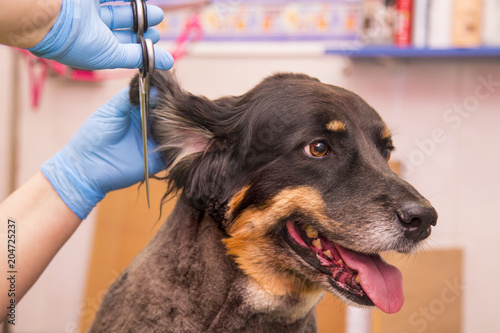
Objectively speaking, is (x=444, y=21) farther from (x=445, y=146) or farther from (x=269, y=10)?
(x=269, y=10)

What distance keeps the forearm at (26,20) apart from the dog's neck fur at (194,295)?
508 mm

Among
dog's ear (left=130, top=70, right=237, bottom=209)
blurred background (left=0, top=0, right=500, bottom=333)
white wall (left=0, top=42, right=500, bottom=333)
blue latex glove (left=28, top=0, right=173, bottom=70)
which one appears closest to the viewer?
blue latex glove (left=28, top=0, right=173, bottom=70)

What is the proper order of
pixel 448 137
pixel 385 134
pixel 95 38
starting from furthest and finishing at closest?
1. pixel 448 137
2. pixel 385 134
3. pixel 95 38

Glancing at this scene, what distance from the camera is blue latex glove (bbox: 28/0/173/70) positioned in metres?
0.95

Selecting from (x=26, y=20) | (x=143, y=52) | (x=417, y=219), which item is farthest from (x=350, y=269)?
(x=26, y=20)

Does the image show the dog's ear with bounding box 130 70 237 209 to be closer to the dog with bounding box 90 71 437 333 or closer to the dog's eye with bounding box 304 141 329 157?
the dog with bounding box 90 71 437 333

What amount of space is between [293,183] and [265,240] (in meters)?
0.15

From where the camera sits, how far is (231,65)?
2.59 m

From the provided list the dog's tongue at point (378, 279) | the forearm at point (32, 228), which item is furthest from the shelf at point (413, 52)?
the forearm at point (32, 228)

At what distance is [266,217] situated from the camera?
1.16 meters

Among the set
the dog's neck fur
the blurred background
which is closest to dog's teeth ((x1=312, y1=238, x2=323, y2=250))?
the dog's neck fur

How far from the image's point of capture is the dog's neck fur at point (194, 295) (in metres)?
1.11

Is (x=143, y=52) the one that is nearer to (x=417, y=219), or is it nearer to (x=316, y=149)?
(x=316, y=149)

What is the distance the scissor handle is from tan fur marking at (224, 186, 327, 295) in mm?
482
